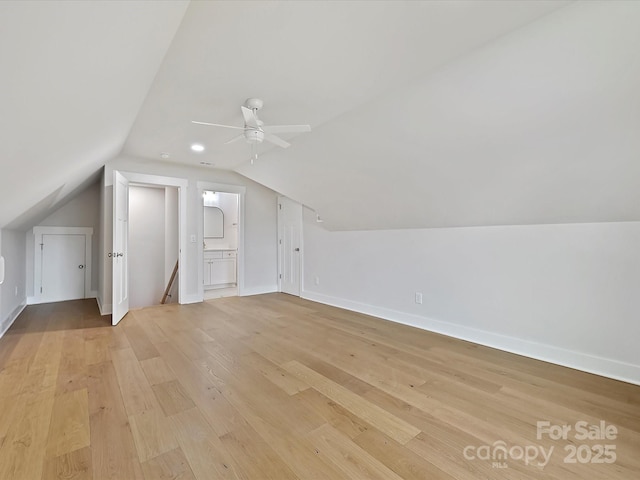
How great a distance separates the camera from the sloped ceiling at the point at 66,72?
1022mm

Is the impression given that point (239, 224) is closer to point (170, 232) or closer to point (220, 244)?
point (170, 232)

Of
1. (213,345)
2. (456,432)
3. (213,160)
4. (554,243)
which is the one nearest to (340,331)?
(213,345)

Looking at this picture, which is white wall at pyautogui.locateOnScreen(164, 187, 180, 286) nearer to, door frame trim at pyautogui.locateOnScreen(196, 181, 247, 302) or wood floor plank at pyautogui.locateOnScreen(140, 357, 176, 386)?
door frame trim at pyautogui.locateOnScreen(196, 181, 247, 302)

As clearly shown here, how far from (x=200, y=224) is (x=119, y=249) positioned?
56.2 inches

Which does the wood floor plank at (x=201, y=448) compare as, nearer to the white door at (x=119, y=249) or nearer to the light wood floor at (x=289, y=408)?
the light wood floor at (x=289, y=408)

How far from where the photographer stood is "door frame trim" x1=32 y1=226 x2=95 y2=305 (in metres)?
5.27

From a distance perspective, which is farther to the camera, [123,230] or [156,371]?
[123,230]

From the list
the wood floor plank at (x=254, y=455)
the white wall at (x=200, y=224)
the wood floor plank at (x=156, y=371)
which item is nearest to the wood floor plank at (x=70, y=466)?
the wood floor plank at (x=254, y=455)

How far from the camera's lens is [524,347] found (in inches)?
115

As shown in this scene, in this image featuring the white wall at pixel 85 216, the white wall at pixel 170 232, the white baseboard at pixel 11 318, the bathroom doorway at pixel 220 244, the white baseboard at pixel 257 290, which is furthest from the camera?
the bathroom doorway at pixel 220 244

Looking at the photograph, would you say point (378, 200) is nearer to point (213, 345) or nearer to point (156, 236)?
point (213, 345)

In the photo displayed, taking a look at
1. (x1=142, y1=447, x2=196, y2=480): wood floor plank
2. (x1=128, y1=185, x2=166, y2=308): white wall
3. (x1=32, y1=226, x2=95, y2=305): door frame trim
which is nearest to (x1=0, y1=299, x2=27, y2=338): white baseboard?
(x1=32, y1=226, x2=95, y2=305): door frame trim

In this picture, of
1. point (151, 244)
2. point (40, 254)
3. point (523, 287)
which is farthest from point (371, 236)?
point (40, 254)

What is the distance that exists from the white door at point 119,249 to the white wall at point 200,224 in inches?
18.0
